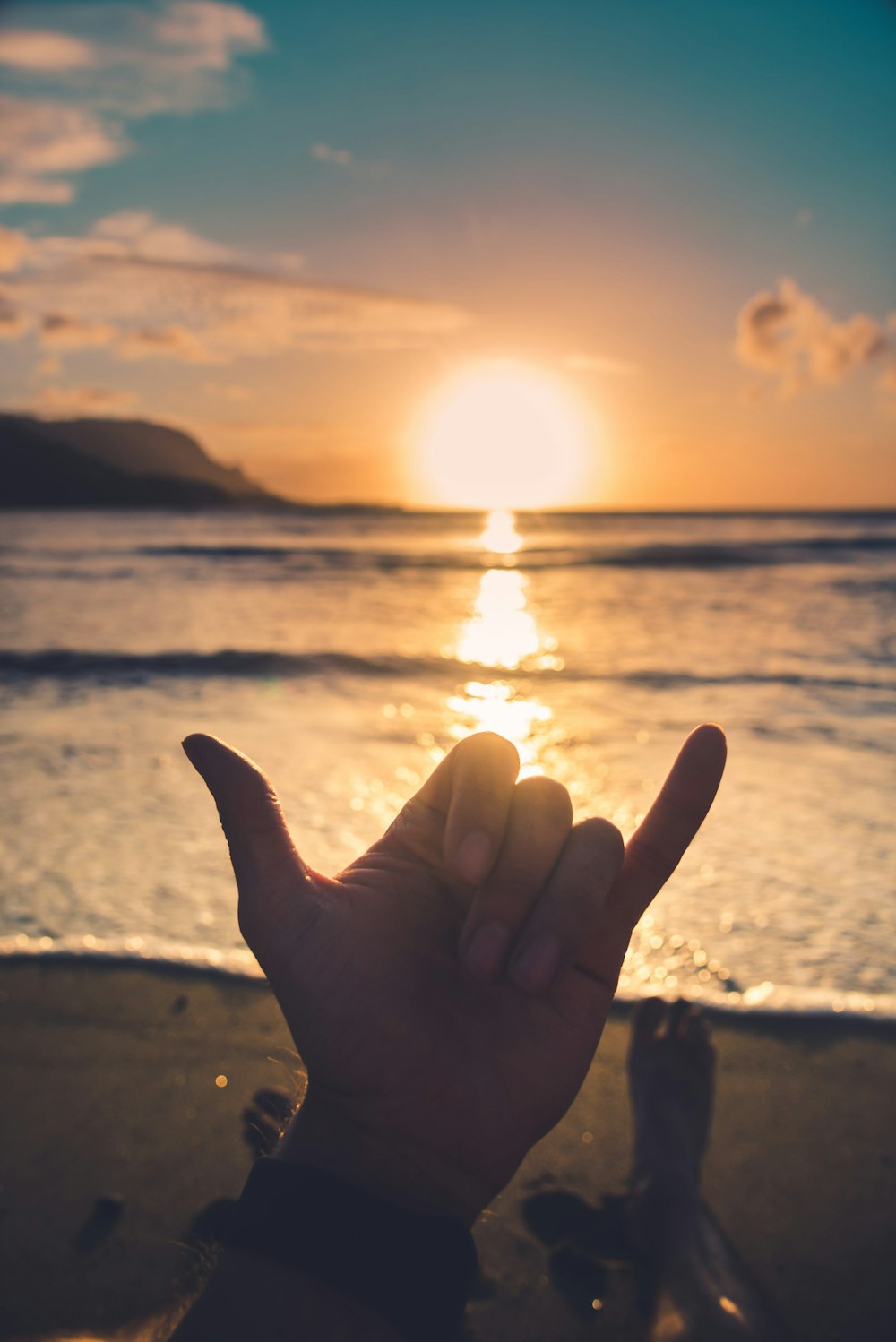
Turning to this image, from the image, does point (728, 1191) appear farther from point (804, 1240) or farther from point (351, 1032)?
point (351, 1032)

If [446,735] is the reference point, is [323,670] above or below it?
above

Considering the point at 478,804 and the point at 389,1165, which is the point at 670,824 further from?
the point at 389,1165

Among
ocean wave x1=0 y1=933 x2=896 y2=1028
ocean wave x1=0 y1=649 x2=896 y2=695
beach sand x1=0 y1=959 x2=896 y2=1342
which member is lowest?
beach sand x1=0 y1=959 x2=896 y2=1342

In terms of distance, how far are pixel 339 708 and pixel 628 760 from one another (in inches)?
90.7

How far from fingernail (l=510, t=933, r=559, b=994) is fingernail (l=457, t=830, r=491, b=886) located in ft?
0.37

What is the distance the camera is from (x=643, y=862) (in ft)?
4.15

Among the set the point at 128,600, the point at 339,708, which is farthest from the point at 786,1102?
the point at 128,600

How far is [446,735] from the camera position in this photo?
5668 millimetres

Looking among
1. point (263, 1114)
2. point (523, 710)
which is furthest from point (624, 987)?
point (523, 710)

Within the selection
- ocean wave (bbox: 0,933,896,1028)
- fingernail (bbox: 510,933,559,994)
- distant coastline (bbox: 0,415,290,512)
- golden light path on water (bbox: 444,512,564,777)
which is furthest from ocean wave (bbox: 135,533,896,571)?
distant coastline (bbox: 0,415,290,512)

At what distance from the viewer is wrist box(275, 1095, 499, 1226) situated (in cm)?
108

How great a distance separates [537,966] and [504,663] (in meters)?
7.43

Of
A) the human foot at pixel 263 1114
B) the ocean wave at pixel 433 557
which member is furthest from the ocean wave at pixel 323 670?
the ocean wave at pixel 433 557

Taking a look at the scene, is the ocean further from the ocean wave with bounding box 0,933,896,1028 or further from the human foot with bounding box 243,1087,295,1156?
the human foot with bounding box 243,1087,295,1156
